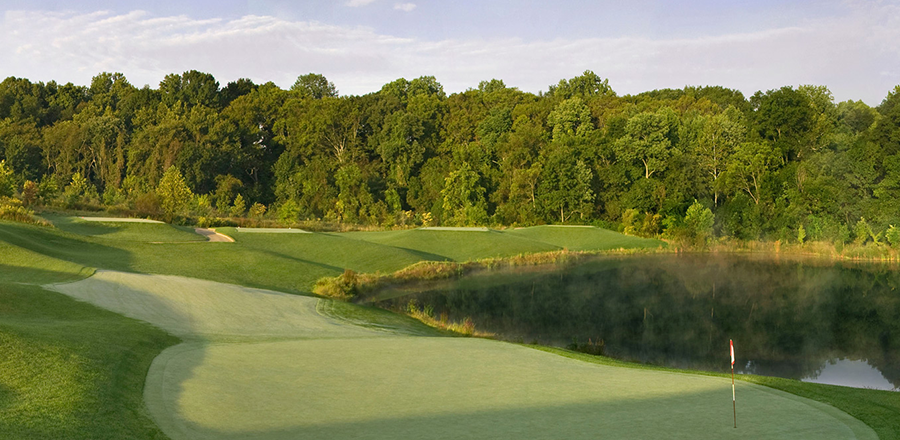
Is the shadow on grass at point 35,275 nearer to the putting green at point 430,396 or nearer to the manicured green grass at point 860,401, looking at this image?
the putting green at point 430,396

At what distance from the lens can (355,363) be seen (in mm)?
12688

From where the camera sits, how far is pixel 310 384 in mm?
10773

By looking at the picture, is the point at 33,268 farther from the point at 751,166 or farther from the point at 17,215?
the point at 751,166

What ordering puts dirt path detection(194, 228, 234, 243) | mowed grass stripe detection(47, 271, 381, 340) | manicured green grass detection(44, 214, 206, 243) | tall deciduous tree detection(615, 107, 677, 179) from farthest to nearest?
tall deciduous tree detection(615, 107, 677, 179) < dirt path detection(194, 228, 234, 243) < manicured green grass detection(44, 214, 206, 243) < mowed grass stripe detection(47, 271, 381, 340)

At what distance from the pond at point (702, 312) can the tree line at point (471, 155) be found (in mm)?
15069

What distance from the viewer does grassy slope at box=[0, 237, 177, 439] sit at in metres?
7.78

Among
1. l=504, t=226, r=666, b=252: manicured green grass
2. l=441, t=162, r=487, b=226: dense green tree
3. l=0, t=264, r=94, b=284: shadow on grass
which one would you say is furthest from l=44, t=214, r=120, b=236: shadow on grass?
l=441, t=162, r=487, b=226: dense green tree

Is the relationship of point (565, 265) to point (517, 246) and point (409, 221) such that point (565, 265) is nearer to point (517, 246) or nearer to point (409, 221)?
point (517, 246)

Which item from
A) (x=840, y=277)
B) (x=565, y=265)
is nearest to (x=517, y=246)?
(x=565, y=265)

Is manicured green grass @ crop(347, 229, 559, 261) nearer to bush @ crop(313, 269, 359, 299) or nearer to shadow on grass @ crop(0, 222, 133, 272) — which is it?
bush @ crop(313, 269, 359, 299)

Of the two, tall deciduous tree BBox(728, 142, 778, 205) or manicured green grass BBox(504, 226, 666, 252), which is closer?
manicured green grass BBox(504, 226, 666, 252)

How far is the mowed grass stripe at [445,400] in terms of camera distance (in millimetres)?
8375

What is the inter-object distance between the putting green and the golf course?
0.04 metres

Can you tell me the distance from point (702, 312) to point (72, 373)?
22.4 meters
